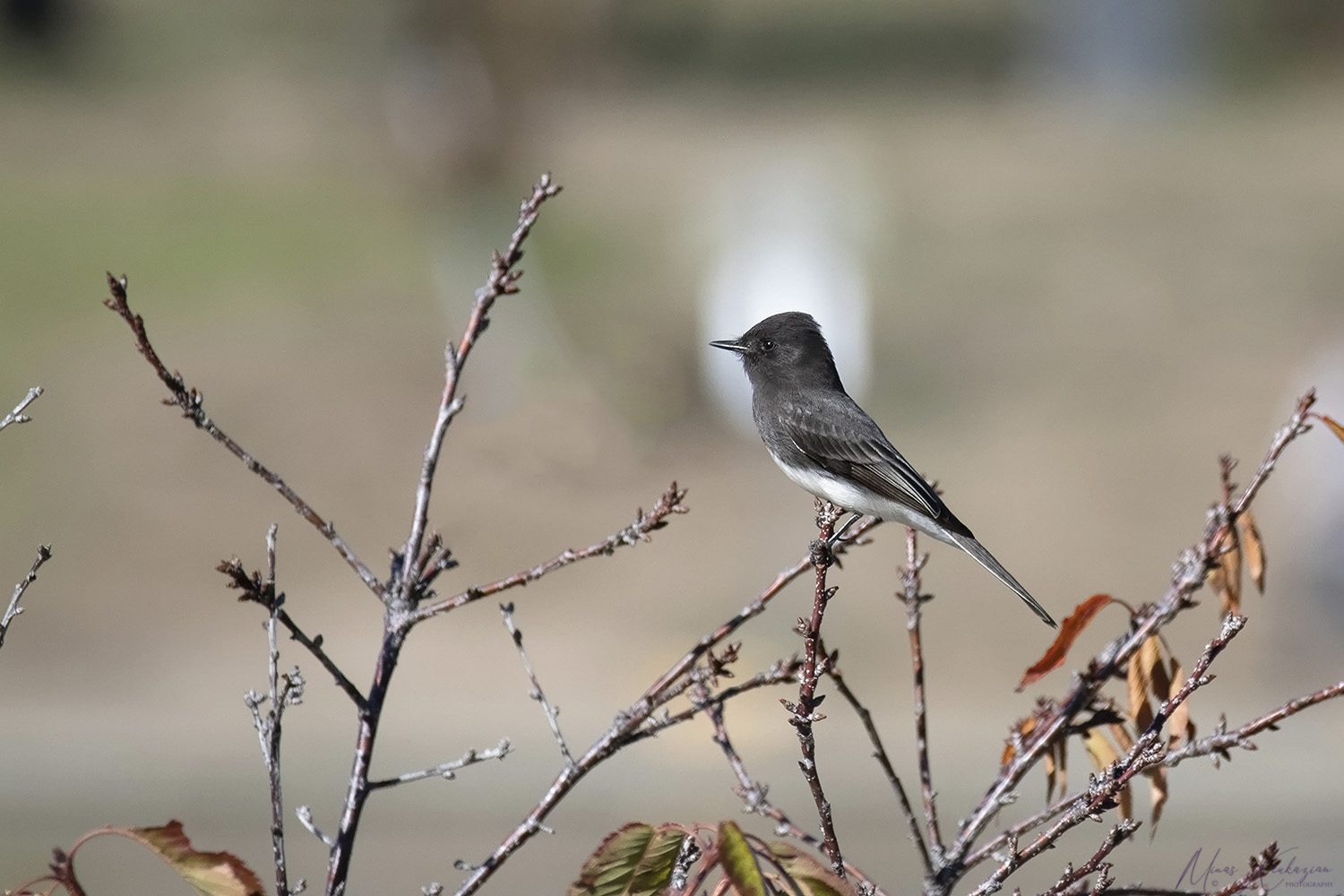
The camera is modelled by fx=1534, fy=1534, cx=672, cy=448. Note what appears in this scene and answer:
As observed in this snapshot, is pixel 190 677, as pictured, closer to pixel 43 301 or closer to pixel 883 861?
pixel 883 861

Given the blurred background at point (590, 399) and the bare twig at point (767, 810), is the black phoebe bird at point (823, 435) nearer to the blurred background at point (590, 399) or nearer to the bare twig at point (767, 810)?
the bare twig at point (767, 810)

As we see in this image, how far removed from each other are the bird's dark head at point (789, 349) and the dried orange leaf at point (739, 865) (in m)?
3.72

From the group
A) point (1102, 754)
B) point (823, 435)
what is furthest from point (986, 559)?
point (1102, 754)

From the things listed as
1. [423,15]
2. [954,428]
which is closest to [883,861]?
[954,428]

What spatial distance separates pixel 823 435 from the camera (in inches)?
233

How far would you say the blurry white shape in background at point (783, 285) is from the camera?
68.5ft

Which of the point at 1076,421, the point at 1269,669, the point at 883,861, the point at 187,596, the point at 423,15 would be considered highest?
the point at 423,15

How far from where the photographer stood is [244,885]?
2412mm

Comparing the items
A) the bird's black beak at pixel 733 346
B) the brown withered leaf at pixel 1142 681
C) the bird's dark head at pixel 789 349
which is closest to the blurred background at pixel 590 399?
the bird's dark head at pixel 789 349

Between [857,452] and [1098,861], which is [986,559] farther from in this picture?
[1098,861]

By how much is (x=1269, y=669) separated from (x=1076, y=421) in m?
7.77

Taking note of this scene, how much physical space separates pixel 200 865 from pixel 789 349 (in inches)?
153

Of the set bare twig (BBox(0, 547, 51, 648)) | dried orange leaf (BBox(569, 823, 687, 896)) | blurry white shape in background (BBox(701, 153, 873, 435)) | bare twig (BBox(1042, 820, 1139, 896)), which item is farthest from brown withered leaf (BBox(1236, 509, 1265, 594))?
blurry white shape in background (BBox(701, 153, 873, 435))

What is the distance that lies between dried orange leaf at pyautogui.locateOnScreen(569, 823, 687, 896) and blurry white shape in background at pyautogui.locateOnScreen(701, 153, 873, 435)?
15.9 m
